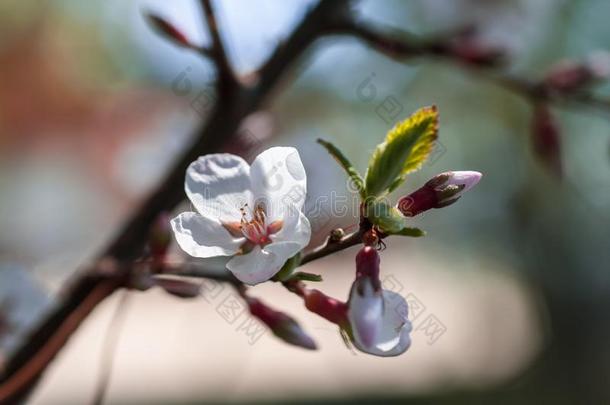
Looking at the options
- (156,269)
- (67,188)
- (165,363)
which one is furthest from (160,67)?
(156,269)

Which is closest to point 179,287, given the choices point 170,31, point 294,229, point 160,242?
point 160,242

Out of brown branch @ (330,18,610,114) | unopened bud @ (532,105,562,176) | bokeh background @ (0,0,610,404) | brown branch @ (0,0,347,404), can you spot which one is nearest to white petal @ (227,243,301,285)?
brown branch @ (0,0,347,404)

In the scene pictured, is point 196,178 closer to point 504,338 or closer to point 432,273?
point 504,338

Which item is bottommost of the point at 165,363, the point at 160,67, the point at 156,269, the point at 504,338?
→ the point at 165,363

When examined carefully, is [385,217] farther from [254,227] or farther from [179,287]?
[179,287]

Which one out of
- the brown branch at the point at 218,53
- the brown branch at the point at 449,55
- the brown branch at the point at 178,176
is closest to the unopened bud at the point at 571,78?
the brown branch at the point at 449,55

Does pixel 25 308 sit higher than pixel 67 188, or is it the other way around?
pixel 25 308

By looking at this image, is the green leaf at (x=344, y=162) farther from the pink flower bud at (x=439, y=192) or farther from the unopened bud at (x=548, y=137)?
the unopened bud at (x=548, y=137)
